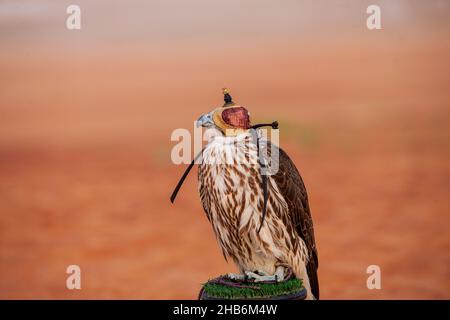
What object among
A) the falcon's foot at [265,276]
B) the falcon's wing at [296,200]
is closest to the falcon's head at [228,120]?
the falcon's wing at [296,200]

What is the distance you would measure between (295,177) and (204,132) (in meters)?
0.39

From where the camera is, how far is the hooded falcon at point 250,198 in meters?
2.30

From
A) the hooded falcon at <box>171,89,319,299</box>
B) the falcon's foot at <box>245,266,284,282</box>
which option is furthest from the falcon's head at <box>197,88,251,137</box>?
the falcon's foot at <box>245,266,284,282</box>

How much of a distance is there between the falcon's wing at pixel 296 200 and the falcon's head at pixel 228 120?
20cm

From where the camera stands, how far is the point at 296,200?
7.91 ft

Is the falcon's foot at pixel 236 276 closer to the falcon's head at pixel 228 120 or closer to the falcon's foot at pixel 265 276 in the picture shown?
the falcon's foot at pixel 265 276

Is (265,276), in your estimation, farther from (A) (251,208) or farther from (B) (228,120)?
(B) (228,120)

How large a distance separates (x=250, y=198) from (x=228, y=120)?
0.29 meters

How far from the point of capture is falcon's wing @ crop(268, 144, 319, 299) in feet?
7.80

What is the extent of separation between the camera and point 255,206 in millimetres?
2305

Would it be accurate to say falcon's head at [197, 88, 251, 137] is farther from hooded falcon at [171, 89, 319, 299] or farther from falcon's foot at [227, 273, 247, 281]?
falcon's foot at [227, 273, 247, 281]

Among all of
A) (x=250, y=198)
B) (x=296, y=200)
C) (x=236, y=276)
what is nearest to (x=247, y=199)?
(x=250, y=198)
